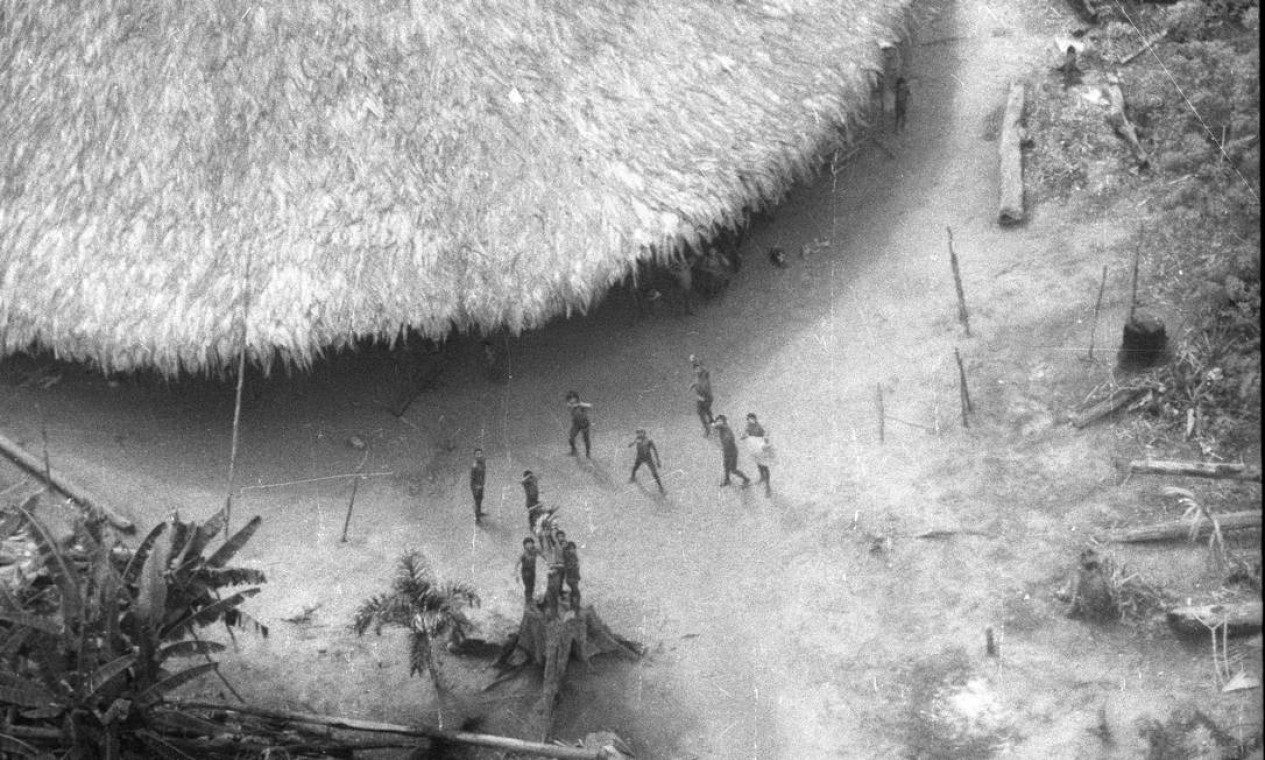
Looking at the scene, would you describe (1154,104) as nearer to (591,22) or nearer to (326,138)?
(591,22)

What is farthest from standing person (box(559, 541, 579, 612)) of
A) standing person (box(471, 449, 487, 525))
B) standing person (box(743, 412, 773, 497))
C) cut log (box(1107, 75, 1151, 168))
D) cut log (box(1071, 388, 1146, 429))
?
cut log (box(1107, 75, 1151, 168))

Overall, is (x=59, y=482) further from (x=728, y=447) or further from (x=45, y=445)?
(x=728, y=447)

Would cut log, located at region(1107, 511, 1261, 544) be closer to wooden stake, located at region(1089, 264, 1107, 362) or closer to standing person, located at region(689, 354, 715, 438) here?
wooden stake, located at region(1089, 264, 1107, 362)

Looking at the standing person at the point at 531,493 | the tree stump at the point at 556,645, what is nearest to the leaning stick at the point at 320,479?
the standing person at the point at 531,493

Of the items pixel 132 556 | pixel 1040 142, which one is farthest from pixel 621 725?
pixel 1040 142

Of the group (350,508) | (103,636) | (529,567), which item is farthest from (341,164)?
(103,636)

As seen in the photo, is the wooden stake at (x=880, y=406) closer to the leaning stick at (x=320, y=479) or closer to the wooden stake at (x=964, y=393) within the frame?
the wooden stake at (x=964, y=393)

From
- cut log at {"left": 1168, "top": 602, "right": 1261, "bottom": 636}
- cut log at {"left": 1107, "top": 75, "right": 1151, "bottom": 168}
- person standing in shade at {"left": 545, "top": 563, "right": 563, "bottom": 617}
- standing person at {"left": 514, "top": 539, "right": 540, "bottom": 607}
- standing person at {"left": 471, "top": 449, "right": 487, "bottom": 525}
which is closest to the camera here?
cut log at {"left": 1168, "top": 602, "right": 1261, "bottom": 636}

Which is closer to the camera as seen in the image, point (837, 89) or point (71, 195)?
point (71, 195)
